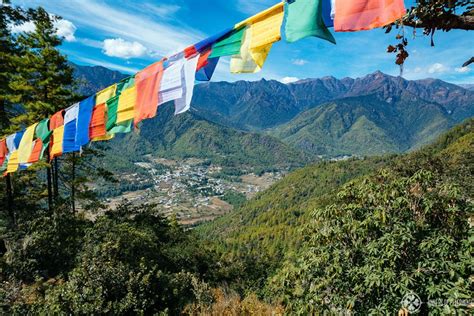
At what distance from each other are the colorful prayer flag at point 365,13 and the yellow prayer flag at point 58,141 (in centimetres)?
774

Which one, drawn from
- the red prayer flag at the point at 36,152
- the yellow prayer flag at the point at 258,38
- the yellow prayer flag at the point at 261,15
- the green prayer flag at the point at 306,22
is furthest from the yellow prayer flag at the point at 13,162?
the green prayer flag at the point at 306,22

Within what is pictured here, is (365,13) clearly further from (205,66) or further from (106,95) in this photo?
(106,95)

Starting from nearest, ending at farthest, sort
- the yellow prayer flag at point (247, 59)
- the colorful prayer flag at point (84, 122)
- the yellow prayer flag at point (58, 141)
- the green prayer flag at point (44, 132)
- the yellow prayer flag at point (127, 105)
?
the yellow prayer flag at point (247, 59)
the yellow prayer flag at point (127, 105)
the colorful prayer flag at point (84, 122)
the yellow prayer flag at point (58, 141)
the green prayer flag at point (44, 132)

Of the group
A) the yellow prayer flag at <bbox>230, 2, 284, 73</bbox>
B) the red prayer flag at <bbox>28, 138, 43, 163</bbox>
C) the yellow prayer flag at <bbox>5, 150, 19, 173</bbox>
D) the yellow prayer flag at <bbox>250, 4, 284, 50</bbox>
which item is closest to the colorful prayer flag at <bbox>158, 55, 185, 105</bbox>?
the yellow prayer flag at <bbox>230, 2, 284, 73</bbox>

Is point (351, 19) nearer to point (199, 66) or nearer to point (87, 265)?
point (199, 66)

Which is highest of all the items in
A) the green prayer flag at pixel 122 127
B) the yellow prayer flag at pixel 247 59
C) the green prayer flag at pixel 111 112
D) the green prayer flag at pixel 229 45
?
the green prayer flag at pixel 229 45

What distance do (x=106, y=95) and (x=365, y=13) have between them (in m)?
5.77

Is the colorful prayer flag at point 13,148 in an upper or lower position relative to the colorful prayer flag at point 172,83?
lower

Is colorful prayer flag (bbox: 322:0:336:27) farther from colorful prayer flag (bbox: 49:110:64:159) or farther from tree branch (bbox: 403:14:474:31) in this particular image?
colorful prayer flag (bbox: 49:110:64:159)

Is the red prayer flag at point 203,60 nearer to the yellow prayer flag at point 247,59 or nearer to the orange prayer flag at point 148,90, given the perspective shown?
the yellow prayer flag at point 247,59

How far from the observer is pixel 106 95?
692cm

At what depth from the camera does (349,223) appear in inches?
242

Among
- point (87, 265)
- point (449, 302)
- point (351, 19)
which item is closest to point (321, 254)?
point (449, 302)

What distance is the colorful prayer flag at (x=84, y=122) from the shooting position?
290 inches
